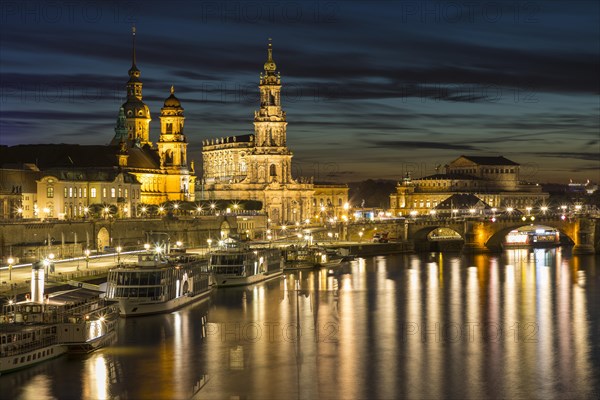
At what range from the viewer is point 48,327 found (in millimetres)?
41250

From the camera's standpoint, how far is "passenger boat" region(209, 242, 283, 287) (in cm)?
6729

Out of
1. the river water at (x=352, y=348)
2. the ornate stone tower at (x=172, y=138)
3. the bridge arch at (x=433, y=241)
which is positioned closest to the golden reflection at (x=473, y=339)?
the river water at (x=352, y=348)

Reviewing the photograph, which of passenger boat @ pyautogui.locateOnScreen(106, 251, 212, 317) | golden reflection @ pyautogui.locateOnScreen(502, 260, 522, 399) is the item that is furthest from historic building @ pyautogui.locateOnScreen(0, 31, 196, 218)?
golden reflection @ pyautogui.locateOnScreen(502, 260, 522, 399)

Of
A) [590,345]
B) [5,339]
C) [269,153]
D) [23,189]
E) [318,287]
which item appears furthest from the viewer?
[269,153]

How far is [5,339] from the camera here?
38.6 m

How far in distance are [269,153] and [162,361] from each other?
76.0 metres

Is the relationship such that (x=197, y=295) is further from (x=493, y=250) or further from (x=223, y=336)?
(x=493, y=250)

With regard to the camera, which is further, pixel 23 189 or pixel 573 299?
pixel 23 189

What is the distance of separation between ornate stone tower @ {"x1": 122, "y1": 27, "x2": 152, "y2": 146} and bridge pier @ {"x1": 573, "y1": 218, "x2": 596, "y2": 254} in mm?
48900

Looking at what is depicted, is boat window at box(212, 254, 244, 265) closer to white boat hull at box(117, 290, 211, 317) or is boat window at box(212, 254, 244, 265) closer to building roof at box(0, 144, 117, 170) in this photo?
white boat hull at box(117, 290, 211, 317)

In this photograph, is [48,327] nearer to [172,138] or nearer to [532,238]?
[172,138]

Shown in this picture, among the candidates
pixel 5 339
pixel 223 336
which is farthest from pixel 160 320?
pixel 5 339

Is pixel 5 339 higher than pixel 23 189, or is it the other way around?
pixel 23 189

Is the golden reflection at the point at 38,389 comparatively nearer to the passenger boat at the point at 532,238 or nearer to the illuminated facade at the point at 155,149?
the illuminated facade at the point at 155,149
